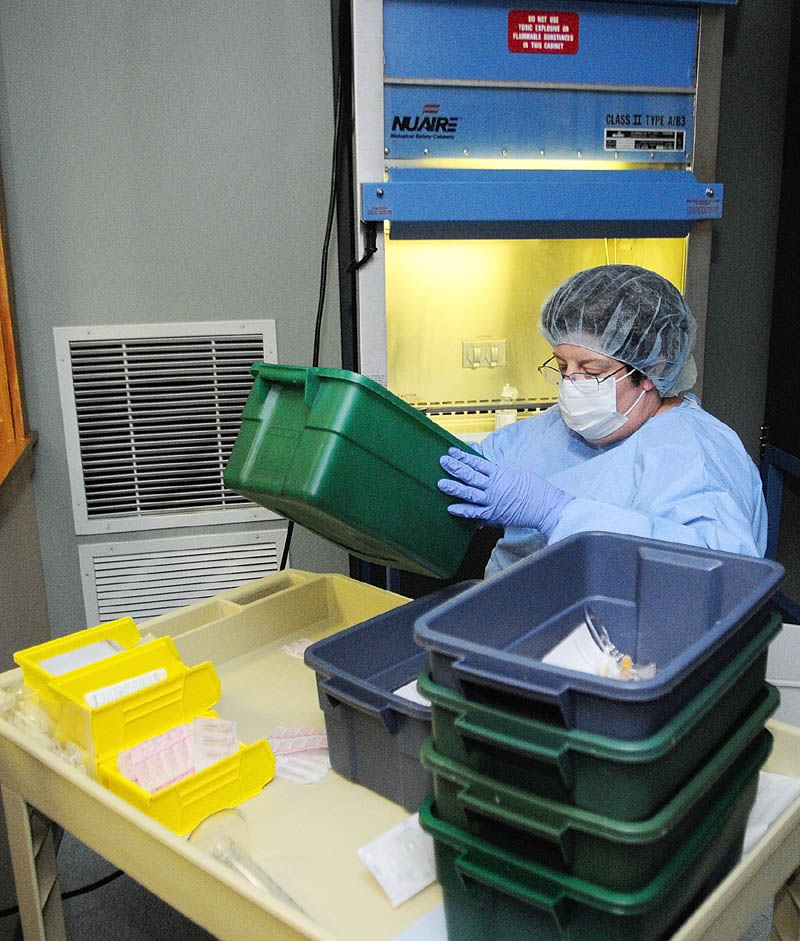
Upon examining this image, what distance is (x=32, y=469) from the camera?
7.61 feet

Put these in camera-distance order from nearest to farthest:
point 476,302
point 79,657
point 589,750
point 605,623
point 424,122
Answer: point 589,750 → point 605,623 → point 79,657 → point 424,122 → point 476,302

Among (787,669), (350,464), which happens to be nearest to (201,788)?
(350,464)

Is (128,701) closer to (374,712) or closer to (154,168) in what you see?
(374,712)

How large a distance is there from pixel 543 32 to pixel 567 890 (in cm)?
202

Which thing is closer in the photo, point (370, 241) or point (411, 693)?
point (411, 693)

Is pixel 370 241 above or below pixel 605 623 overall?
above

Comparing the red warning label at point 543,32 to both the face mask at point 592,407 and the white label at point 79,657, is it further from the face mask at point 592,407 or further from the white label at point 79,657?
the white label at point 79,657

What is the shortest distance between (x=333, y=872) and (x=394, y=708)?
0.66ft

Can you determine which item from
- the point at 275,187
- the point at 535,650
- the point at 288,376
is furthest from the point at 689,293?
the point at 535,650

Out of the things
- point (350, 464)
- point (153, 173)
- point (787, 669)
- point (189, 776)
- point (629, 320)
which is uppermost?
point (153, 173)

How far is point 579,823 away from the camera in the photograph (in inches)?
24.2

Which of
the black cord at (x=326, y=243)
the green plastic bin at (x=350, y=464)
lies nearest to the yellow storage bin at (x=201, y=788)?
the green plastic bin at (x=350, y=464)

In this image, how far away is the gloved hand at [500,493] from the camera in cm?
133

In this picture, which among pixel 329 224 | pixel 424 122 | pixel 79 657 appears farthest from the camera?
pixel 329 224
